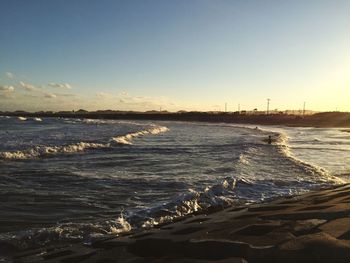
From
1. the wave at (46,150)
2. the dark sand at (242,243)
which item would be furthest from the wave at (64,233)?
the wave at (46,150)

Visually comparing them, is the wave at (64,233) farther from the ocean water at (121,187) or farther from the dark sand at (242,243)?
the dark sand at (242,243)

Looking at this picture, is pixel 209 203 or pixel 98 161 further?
pixel 98 161

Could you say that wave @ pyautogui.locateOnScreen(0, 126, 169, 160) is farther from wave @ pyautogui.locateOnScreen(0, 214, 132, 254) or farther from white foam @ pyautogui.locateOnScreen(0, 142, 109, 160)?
wave @ pyautogui.locateOnScreen(0, 214, 132, 254)

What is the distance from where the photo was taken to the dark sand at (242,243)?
4156mm

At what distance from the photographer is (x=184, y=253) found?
488cm

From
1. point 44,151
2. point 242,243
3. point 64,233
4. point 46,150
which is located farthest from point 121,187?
point 46,150

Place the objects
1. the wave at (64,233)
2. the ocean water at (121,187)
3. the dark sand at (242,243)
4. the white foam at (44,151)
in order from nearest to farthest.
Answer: the dark sand at (242,243)
the wave at (64,233)
the ocean water at (121,187)
the white foam at (44,151)

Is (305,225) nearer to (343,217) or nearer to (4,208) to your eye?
(343,217)

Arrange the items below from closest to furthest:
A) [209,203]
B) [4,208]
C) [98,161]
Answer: [4,208] → [209,203] → [98,161]

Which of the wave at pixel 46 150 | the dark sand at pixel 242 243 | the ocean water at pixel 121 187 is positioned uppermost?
the dark sand at pixel 242 243

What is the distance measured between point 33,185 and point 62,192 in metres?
1.47

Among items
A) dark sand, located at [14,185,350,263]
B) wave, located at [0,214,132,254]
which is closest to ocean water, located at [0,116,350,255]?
wave, located at [0,214,132,254]

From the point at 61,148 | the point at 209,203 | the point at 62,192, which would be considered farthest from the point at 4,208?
the point at 61,148

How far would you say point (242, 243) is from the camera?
4.79 meters
